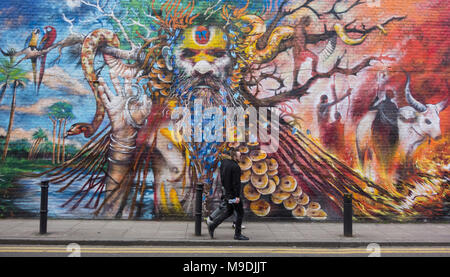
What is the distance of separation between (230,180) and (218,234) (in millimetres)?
1327

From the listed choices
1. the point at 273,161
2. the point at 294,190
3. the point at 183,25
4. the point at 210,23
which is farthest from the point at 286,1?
the point at 294,190

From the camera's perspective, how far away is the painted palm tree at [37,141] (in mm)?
9672

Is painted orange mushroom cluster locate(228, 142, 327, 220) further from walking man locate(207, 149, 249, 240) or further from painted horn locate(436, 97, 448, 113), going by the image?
painted horn locate(436, 97, 448, 113)

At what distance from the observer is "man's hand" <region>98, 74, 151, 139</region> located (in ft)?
32.0

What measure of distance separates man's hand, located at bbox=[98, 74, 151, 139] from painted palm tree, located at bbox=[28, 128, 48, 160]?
69.5 inches

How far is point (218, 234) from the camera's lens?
8.18 metres

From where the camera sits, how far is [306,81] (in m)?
9.95

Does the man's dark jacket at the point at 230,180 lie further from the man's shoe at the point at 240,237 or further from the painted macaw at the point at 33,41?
the painted macaw at the point at 33,41

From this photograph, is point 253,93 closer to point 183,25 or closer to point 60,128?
point 183,25

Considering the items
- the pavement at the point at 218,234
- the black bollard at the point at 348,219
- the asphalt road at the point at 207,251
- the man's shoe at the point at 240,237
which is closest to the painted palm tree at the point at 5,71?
the pavement at the point at 218,234

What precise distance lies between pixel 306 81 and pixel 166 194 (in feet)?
15.5

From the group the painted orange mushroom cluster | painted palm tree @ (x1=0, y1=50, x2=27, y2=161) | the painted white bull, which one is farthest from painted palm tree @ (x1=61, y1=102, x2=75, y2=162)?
the painted white bull

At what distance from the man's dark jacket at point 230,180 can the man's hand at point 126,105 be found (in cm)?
309

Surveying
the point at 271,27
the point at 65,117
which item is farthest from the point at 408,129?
the point at 65,117
